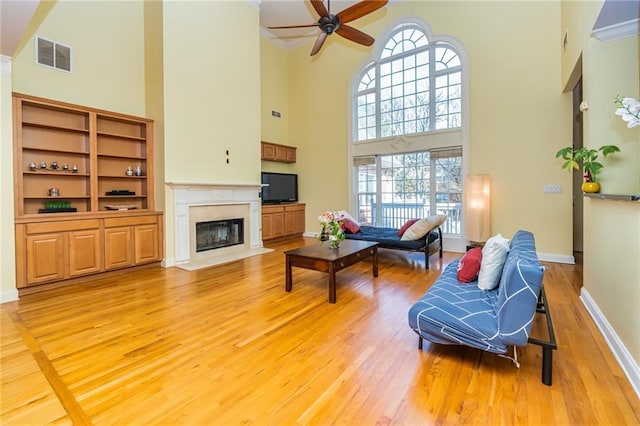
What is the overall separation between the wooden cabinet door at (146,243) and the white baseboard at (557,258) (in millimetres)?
6595

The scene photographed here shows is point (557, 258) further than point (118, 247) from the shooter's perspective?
Yes

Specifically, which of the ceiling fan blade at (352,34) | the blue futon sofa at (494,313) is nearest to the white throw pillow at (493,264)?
the blue futon sofa at (494,313)

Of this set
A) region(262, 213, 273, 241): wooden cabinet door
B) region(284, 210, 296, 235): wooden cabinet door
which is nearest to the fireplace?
region(262, 213, 273, 241): wooden cabinet door

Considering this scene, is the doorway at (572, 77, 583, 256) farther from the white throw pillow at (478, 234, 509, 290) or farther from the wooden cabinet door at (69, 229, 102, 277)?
the wooden cabinet door at (69, 229, 102, 277)

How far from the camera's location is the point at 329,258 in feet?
11.1

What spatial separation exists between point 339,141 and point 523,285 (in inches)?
241

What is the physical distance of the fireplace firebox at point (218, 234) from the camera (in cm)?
547

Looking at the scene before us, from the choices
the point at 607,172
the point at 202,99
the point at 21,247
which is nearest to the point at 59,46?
the point at 202,99

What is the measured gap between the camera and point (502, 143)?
5.35 m

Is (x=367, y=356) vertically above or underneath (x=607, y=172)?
underneath

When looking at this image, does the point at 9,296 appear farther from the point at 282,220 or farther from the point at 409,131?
the point at 409,131

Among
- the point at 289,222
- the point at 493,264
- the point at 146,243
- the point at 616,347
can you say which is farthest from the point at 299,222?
the point at 616,347

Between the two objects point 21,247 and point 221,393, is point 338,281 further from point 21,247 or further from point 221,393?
point 21,247

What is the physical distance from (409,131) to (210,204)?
14.5 feet
